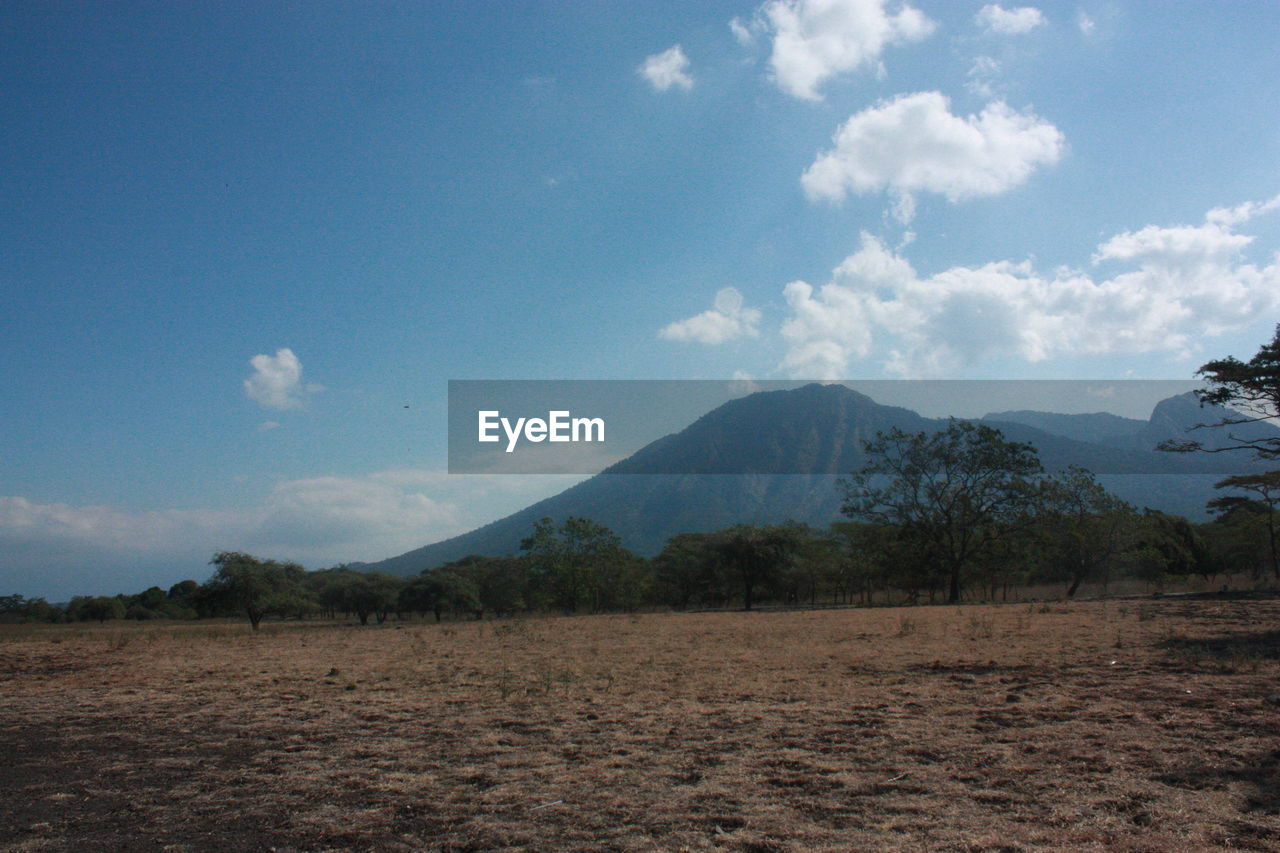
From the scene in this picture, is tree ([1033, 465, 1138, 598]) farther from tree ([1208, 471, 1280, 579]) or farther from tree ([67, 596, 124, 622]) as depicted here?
tree ([67, 596, 124, 622])

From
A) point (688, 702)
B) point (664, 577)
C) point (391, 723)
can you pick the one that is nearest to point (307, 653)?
point (391, 723)

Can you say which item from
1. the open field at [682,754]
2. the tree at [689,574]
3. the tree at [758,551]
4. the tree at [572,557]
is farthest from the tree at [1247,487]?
the tree at [572,557]

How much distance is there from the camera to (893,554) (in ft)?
182

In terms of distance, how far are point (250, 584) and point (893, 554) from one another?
46.4 m

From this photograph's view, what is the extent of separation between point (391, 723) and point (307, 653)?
1400 cm

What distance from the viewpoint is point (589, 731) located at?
8.76 meters

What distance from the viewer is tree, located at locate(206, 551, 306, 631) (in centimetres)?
4359

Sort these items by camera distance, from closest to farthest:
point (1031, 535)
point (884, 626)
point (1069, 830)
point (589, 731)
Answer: point (1069, 830)
point (589, 731)
point (884, 626)
point (1031, 535)

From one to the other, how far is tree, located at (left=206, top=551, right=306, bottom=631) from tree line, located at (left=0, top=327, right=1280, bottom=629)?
8cm

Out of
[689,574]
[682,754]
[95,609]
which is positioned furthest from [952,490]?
[95,609]

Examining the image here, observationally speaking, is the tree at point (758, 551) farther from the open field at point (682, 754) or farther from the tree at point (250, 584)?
the open field at point (682, 754)

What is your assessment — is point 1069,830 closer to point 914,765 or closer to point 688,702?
point 914,765

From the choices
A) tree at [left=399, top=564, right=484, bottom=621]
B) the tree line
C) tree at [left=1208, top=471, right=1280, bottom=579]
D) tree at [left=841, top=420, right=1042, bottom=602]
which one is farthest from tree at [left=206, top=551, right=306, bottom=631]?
tree at [left=1208, top=471, right=1280, bottom=579]

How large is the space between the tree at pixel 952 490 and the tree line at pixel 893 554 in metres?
0.10
